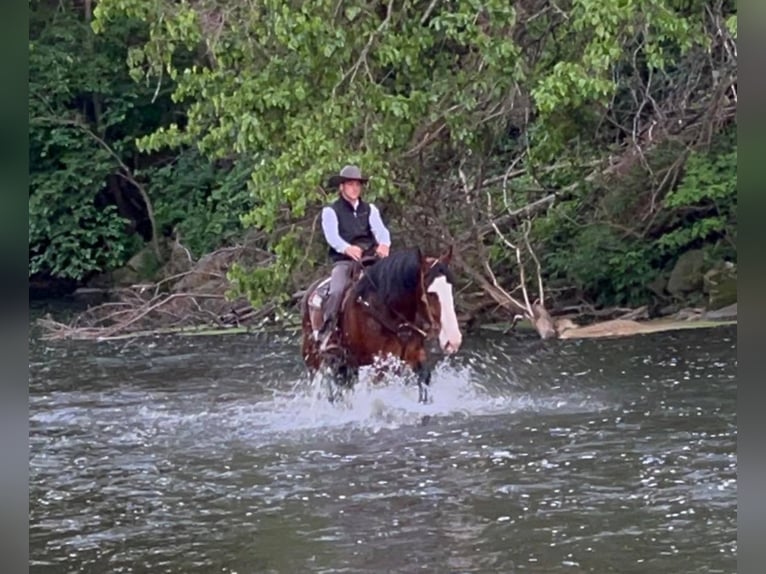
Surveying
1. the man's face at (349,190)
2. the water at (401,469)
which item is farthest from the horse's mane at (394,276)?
the water at (401,469)

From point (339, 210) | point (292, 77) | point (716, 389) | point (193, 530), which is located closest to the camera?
point (193, 530)

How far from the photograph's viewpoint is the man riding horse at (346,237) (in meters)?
10.8

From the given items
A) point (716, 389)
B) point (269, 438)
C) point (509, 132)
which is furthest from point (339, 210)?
point (509, 132)

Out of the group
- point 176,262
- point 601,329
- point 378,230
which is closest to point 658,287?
point 601,329

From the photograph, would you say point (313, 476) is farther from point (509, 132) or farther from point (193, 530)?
point (509, 132)

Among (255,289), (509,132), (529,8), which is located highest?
(529,8)

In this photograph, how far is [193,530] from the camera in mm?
7434

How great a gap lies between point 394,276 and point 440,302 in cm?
45

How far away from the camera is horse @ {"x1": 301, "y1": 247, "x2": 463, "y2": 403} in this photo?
10.1 m

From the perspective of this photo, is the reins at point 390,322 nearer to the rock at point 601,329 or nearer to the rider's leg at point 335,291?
the rider's leg at point 335,291

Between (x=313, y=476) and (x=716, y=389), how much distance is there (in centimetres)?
457

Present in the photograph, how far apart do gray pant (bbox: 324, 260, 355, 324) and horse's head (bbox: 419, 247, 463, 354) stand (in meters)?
0.80

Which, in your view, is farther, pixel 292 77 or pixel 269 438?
pixel 292 77

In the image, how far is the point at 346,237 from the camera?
36.1 ft
